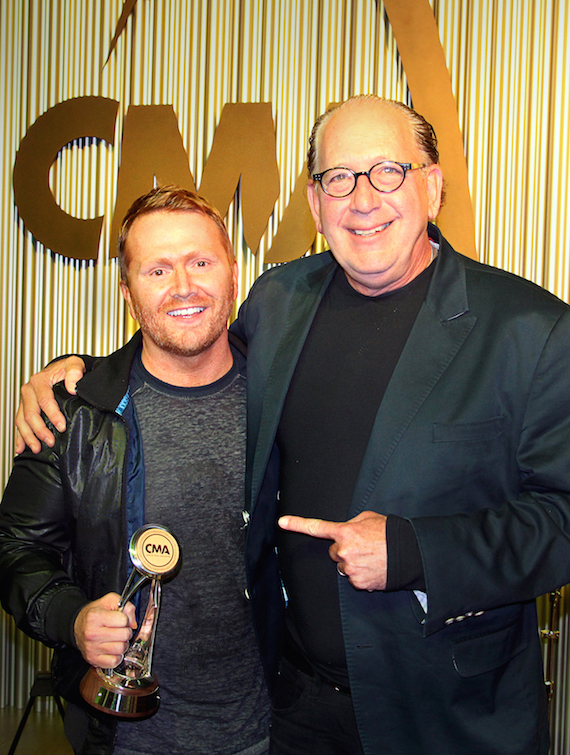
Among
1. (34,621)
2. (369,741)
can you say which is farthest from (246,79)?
(369,741)

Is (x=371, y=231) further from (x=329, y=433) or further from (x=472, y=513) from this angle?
(x=472, y=513)

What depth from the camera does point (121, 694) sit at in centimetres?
143

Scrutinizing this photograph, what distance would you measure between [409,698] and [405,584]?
1.01 feet

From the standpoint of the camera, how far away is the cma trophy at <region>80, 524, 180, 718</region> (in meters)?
1.43

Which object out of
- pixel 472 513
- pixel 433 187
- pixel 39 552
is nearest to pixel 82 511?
pixel 39 552

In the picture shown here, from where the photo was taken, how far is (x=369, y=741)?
1.50 meters

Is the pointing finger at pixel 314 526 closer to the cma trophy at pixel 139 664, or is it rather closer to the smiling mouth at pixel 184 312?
the cma trophy at pixel 139 664

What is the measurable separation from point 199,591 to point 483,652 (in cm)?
70

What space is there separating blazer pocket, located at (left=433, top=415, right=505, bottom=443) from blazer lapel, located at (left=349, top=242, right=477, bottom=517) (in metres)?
0.07

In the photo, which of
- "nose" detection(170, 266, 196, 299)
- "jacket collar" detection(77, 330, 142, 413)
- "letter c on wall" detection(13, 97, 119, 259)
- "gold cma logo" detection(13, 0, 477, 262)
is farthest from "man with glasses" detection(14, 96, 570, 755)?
"letter c on wall" detection(13, 97, 119, 259)

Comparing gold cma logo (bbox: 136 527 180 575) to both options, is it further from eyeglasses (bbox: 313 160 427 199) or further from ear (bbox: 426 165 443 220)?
ear (bbox: 426 165 443 220)

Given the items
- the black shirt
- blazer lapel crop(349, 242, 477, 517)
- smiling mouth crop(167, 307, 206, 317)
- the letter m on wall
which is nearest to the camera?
blazer lapel crop(349, 242, 477, 517)

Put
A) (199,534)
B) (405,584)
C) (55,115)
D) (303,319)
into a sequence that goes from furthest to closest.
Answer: (55,115)
(303,319)
(199,534)
(405,584)

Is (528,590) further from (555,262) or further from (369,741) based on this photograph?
(555,262)
